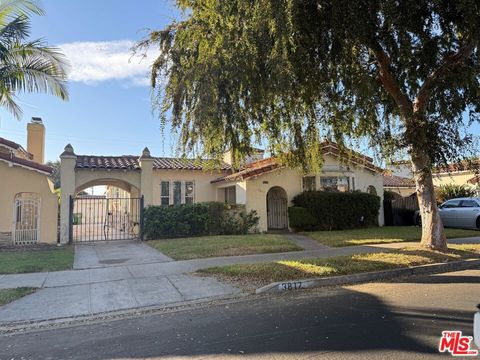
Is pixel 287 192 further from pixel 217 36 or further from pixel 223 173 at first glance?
pixel 217 36

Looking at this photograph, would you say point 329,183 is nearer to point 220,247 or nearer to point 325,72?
point 220,247

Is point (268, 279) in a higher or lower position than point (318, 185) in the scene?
lower

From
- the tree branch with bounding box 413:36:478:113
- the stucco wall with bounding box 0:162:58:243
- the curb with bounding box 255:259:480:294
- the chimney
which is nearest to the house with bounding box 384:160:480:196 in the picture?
the tree branch with bounding box 413:36:478:113

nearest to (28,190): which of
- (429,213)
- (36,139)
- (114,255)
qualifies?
(114,255)

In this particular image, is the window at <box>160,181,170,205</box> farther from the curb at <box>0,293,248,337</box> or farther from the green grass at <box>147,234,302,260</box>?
the curb at <box>0,293,248,337</box>

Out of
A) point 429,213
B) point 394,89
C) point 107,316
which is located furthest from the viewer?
point 429,213

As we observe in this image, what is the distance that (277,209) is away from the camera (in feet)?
68.9

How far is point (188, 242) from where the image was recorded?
48.2 ft

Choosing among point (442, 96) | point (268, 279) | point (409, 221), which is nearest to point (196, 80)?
point (268, 279)

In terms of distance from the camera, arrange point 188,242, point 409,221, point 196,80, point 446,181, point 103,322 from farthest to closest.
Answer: point 446,181, point 409,221, point 188,242, point 196,80, point 103,322

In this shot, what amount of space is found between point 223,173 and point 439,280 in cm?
1624

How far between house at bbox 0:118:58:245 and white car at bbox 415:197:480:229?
63.0 ft

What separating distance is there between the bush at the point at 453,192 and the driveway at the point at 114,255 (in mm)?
18602

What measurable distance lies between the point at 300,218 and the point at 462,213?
8451mm
